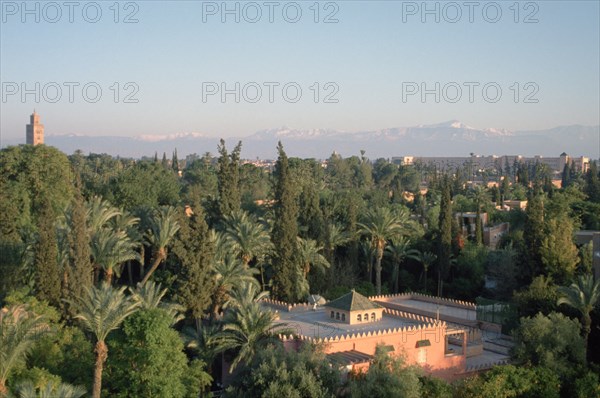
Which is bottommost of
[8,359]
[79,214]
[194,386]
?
[194,386]

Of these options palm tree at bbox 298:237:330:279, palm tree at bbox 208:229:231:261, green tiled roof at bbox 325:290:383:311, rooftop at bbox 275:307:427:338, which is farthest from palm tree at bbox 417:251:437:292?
green tiled roof at bbox 325:290:383:311

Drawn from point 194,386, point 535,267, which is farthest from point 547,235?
point 194,386

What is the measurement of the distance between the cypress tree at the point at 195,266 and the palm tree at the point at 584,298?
1293 cm

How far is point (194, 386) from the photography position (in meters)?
20.2

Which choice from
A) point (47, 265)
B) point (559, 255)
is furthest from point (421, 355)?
point (47, 265)

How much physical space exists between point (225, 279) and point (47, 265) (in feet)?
21.8

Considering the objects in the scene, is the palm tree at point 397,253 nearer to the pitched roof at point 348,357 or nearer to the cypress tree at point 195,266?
the cypress tree at point 195,266

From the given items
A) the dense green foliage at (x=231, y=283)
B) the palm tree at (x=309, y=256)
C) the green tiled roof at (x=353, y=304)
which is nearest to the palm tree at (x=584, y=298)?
the dense green foliage at (x=231, y=283)

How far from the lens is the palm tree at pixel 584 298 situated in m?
24.6

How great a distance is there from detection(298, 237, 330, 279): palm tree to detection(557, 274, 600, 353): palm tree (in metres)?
12.6

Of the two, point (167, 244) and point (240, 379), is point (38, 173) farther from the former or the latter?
point (240, 379)

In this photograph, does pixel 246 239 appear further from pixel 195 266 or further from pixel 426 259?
pixel 426 259

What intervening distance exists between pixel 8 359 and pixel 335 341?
9.84 m

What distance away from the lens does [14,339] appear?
1744cm
